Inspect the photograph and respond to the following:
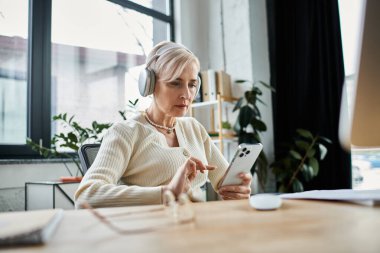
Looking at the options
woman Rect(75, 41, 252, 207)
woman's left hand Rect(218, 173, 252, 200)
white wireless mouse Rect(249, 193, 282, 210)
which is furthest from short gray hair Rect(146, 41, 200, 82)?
white wireless mouse Rect(249, 193, 282, 210)

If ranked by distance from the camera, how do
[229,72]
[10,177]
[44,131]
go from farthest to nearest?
[229,72]
[44,131]
[10,177]

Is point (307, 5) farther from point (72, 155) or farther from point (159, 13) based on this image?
point (72, 155)

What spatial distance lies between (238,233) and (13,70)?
96.4 inches

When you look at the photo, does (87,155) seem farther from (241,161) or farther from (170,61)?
(241,161)

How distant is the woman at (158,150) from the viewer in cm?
105

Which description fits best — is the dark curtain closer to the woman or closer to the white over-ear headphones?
the woman

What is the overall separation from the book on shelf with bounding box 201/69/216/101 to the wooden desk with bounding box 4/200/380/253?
8.35 feet

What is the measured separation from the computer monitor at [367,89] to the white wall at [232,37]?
267 centimetres

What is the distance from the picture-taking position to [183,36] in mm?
3650

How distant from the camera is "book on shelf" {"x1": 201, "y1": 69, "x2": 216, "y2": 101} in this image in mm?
3162

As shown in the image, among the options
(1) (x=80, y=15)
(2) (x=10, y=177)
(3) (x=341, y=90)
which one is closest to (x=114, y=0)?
(1) (x=80, y=15)

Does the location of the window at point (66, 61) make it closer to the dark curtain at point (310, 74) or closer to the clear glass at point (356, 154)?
the dark curtain at point (310, 74)

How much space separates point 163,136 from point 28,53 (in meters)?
1.61

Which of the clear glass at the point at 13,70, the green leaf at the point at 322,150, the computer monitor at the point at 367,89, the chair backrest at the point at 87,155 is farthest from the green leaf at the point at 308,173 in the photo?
the computer monitor at the point at 367,89
